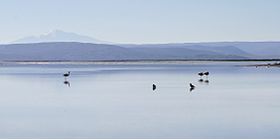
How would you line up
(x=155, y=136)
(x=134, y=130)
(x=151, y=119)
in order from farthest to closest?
(x=151, y=119), (x=134, y=130), (x=155, y=136)

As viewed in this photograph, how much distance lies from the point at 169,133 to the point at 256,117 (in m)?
3.79

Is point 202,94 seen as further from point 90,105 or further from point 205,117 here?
point 205,117

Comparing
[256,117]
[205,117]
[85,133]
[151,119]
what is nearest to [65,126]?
[85,133]

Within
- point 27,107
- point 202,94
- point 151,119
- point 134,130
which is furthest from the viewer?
point 202,94

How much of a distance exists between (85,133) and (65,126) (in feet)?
4.28

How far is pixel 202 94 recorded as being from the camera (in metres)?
25.2

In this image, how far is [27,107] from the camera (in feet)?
66.0

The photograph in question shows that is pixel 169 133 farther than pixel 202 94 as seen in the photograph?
No

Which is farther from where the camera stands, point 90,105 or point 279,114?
point 90,105

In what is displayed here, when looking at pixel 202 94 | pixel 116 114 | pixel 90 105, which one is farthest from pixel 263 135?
pixel 202 94

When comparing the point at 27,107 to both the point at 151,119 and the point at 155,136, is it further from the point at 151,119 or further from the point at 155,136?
the point at 155,136

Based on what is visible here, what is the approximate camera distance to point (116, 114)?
58.2 ft

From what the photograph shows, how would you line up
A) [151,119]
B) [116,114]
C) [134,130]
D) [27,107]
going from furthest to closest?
[27,107] < [116,114] < [151,119] < [134,130]

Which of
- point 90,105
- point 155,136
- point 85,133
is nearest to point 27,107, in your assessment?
point 90,105
